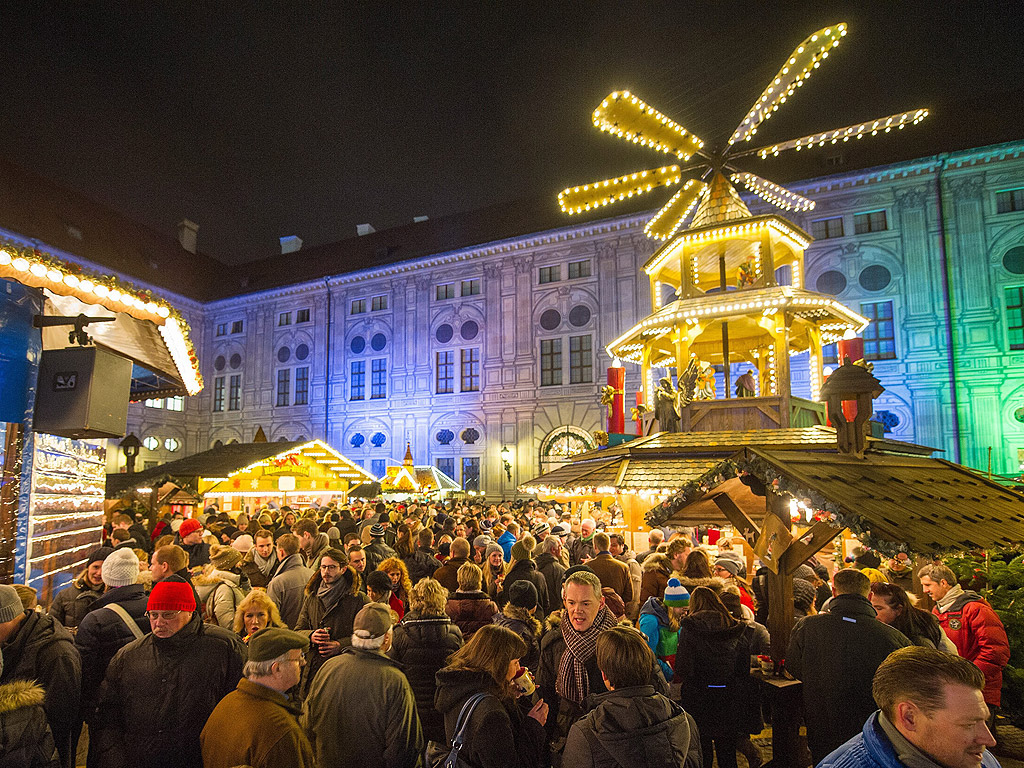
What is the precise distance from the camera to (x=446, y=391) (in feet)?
106

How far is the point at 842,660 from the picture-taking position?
3.93m

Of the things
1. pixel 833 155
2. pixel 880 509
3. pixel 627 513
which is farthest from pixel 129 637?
pixel 833 155

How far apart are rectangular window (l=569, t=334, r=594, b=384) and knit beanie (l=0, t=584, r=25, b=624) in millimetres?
26772

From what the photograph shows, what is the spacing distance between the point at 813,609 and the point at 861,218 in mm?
23255

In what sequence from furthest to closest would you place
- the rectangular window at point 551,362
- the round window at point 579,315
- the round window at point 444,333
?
the round window at point 444,333
the rectangular window at point 551,362
the round window at point 579,315

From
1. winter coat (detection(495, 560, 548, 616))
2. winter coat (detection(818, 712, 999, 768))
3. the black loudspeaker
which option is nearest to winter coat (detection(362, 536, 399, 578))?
winter coat (detection(495, 560, 548, 616))

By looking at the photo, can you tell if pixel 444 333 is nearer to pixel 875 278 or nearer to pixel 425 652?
pixel 875 278

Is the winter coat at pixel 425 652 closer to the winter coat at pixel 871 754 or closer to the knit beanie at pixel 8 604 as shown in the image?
the knit beanie at pixel 8 604

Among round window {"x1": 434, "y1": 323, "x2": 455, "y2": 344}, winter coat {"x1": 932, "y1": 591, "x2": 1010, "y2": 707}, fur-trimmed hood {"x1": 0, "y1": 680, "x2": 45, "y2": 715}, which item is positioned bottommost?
winter coat {"x1": 932, "y1": 591, "x2": 1010, "y2": 707}

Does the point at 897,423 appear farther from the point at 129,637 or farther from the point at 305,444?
the point at 129,637

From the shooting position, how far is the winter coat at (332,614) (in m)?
4.67

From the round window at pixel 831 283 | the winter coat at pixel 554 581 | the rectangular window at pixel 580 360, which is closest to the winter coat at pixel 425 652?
the winter coat at pixel 554 581

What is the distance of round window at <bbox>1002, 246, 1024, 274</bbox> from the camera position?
2264cm

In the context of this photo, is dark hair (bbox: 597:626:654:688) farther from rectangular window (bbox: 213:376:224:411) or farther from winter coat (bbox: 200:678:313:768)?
rectangular window (bbox: 213:376:224:411)
